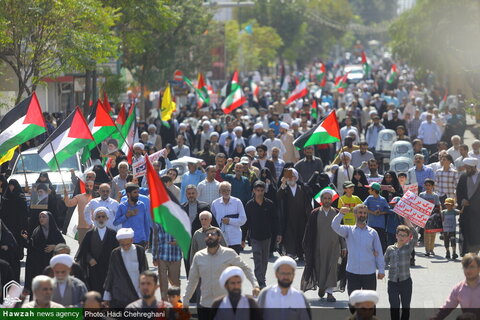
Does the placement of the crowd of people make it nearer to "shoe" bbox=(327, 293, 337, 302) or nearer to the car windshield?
"shoe" bbox=(327, 293, 337, 302)

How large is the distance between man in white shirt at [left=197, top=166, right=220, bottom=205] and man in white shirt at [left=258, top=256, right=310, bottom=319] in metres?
8.16

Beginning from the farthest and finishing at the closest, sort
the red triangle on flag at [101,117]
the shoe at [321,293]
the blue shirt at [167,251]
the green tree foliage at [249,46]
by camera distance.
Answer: the green tree foliage at [249,46], the red triangle on flag at [101,117], the shoe at [321,293], the blue shirt at [167,251]

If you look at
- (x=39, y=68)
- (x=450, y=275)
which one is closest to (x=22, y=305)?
(x=450, y=275)

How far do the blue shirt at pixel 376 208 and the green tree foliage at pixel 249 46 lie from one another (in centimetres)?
5452

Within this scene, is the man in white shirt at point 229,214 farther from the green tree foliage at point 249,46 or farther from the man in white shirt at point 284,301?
the green tree foliage at point 249,46

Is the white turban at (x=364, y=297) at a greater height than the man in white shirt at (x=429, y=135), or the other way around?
the white turban at (x=364, y=297)

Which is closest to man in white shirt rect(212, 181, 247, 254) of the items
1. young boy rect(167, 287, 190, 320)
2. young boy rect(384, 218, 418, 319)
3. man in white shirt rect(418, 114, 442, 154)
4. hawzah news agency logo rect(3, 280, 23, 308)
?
young boy rect(384, 218, 418, 319)

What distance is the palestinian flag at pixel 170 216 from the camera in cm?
1182

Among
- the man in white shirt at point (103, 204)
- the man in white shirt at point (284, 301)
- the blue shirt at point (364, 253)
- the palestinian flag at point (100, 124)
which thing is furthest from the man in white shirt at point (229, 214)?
the man in white shirt at point (284, 301)

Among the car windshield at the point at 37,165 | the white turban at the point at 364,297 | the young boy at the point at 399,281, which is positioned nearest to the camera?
the white turban at the point at 364,297

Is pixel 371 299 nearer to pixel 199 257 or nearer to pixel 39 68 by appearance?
pixel 199 257

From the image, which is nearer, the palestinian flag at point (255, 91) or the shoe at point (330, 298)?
the shoe at point (330, 298)

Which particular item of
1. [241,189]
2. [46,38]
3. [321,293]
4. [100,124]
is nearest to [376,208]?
[321,293]

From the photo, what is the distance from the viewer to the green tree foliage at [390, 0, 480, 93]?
160 feet
